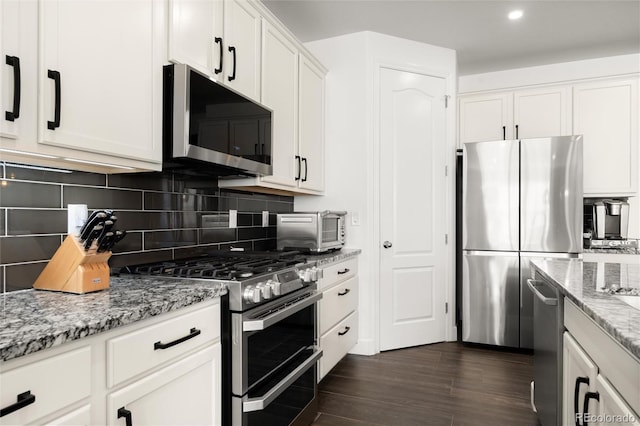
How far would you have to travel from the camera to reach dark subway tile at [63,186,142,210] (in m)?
1.59

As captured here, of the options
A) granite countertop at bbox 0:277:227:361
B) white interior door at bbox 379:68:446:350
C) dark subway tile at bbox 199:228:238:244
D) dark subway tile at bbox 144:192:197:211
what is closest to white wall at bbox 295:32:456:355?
white interior door at bbox 379:68:446:350

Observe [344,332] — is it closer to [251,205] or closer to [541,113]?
[251,205]

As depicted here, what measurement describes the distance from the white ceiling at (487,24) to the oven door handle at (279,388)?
2421 mm

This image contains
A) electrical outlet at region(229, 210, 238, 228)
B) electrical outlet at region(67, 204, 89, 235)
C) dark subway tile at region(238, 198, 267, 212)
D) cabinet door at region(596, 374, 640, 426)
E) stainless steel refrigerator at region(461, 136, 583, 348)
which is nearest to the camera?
cabinet door at region(596, 374, 640, 426)

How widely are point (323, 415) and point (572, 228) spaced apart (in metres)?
2.52

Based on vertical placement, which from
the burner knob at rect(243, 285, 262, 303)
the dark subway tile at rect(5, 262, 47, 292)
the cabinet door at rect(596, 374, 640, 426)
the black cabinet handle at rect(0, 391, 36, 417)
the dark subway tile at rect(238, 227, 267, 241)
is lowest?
the cabinet door at rect(596, 374, 640, 426)

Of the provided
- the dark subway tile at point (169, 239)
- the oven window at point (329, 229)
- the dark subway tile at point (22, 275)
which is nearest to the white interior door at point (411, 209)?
the oven window at point (329, 229)

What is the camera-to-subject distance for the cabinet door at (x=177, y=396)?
1111 millimetres

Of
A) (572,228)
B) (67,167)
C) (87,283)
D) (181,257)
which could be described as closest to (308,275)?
(181,257)

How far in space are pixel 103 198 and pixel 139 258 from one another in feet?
1.14

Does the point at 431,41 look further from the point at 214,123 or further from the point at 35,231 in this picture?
the point at 35,231

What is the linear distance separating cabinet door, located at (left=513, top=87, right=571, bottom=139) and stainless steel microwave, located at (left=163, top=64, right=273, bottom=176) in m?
2.91

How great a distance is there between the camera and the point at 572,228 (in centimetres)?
327

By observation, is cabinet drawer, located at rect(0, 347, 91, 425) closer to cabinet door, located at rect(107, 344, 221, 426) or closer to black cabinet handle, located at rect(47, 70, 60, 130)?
cabinet door, located at rect(107, 344, 221, 426)
